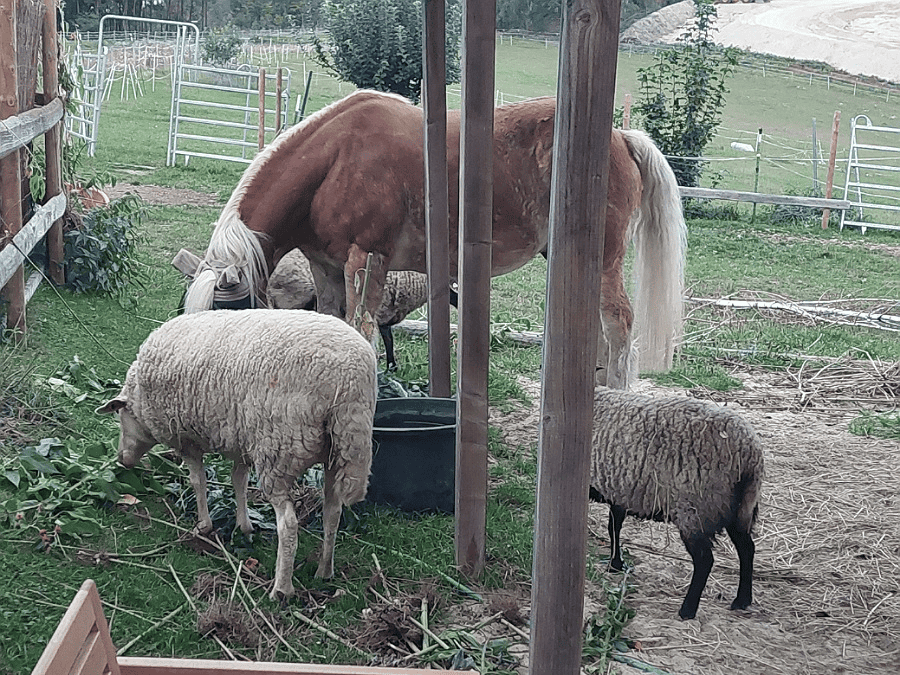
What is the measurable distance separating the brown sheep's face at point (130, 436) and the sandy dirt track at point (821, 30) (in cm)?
3355

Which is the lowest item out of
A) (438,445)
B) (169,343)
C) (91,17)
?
(438,445)

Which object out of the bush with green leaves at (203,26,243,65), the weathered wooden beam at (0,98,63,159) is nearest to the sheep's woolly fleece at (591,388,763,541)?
the weathered wooden beam at (0,98,63,159)

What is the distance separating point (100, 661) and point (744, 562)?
8.35 feet

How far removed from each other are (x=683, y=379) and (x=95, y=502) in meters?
4.26

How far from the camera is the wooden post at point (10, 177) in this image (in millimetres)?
5500

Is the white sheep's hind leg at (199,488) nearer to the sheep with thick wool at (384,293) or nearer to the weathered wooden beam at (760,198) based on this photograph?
the sheep with thick wool at (384,293)

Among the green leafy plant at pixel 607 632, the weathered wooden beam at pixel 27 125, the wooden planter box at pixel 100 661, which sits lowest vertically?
the green leafy plant at pixel 607 632

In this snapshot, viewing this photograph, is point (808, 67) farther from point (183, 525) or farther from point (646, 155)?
point (183, 525)

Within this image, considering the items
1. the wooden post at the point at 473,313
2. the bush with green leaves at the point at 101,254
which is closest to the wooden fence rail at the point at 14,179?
the bush with green leaves at the point at 101,254

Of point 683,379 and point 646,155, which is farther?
point 683,379

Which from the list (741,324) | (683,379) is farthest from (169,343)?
(741,324)

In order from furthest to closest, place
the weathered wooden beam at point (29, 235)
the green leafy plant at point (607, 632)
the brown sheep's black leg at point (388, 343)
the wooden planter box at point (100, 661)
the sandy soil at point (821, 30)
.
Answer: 1. the sandy soil at point (821, 30)
2. the brown sheep's black leg at point (388, 343)
3. the weathered wooden beam at point (29, 235)
4. the green leafy plant at point (607, 632)
5. the wooden planter box at point (100, 661)

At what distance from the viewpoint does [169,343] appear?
11.9 feet

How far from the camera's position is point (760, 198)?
1397 cm
